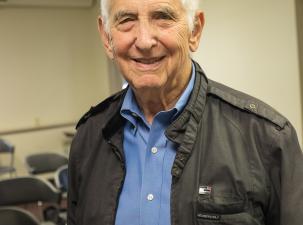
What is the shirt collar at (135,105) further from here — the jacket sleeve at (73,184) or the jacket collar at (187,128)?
the jacket sleeve at (73,184)

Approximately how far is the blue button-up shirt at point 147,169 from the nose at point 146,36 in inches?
6.8

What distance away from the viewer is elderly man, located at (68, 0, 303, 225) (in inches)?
39.1

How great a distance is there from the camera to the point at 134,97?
3.85 feet

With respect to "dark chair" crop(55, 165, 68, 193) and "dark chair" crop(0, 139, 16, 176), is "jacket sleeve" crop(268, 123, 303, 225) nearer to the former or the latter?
"dark chair" crop(55, 165, 68, 193)

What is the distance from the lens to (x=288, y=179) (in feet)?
3.22

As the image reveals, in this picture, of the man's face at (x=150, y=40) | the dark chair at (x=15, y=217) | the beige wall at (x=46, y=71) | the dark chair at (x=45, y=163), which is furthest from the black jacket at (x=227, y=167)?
the beige wall at (x=46, y=71)

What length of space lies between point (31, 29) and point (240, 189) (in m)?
5.64

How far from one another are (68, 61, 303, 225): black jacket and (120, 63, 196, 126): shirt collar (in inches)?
0.6

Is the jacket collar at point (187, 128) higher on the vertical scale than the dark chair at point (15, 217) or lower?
higher

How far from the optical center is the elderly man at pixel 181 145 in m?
0.99

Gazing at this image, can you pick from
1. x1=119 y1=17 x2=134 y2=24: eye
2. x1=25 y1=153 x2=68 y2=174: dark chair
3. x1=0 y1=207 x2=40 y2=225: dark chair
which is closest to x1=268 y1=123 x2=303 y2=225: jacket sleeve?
x1=119 y1=17 x2=134 y2=24: eye

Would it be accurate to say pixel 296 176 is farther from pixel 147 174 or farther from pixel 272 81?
pixel 272 81

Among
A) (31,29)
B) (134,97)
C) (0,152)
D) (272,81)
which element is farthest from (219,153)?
(31,29)

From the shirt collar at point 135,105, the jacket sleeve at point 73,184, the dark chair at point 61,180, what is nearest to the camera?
the shirt collar at point 135,105
